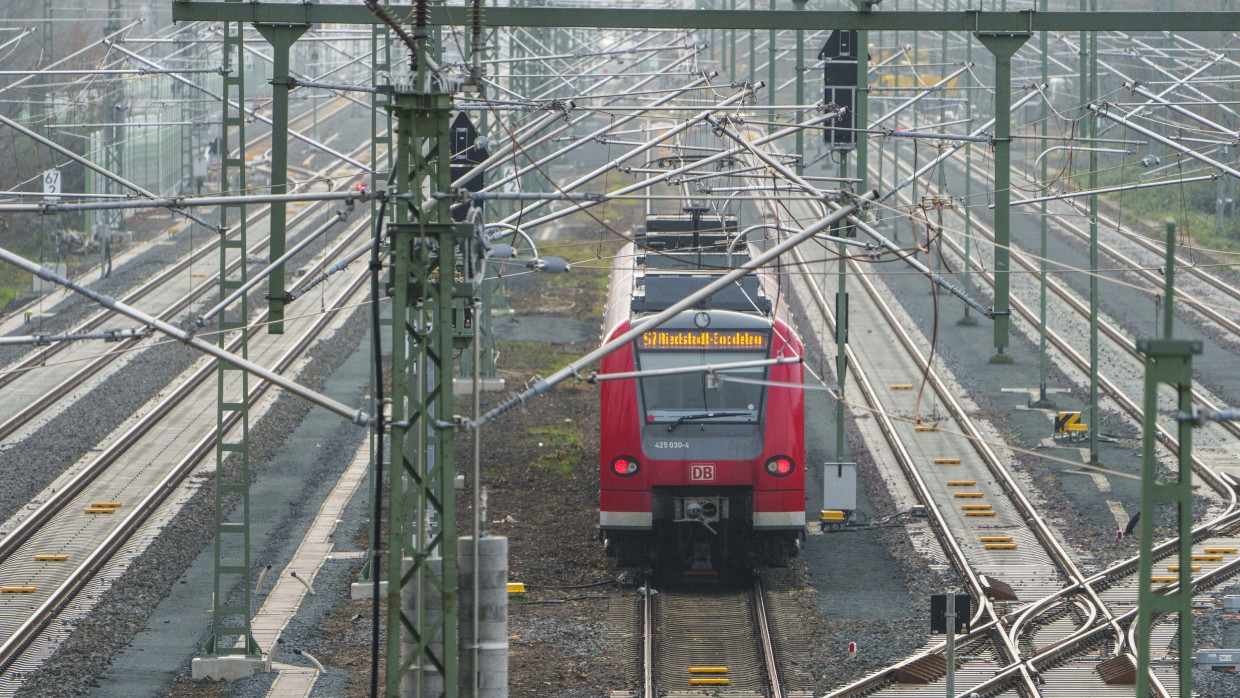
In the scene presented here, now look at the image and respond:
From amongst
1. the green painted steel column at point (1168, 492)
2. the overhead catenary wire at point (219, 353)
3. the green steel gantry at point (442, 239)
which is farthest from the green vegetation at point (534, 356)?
the green painted steel column at point (1168, 492)

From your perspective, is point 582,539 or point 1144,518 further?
point 582,539

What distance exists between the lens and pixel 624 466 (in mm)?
17531

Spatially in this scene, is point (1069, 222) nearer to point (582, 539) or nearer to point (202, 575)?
point (582, 539)

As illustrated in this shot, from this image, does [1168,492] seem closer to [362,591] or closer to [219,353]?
[219,353]

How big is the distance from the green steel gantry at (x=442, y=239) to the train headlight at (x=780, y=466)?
502 centimetres

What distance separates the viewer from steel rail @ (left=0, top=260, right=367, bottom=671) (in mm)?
16828

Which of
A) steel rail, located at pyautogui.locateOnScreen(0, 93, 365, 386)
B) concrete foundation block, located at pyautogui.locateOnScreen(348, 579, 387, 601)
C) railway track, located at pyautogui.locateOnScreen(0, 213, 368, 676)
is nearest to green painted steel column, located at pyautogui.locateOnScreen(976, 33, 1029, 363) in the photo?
railway track, located at pyautogui.locateOnScreen(0, 213, 368, 676)

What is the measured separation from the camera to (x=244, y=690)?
15055 millimetres

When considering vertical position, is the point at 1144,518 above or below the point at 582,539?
above

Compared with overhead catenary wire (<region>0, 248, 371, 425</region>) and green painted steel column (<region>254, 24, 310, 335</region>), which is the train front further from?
overhead catenary wire (<region>0, 248, 371, 425</region>)

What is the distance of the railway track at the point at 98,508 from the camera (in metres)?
17.7

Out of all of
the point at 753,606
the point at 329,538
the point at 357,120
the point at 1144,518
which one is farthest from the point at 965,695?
the point at 357,120

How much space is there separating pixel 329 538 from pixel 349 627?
12.2 ft

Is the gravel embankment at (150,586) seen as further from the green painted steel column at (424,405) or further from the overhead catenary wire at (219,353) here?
the green painted steel column at (424,405)
